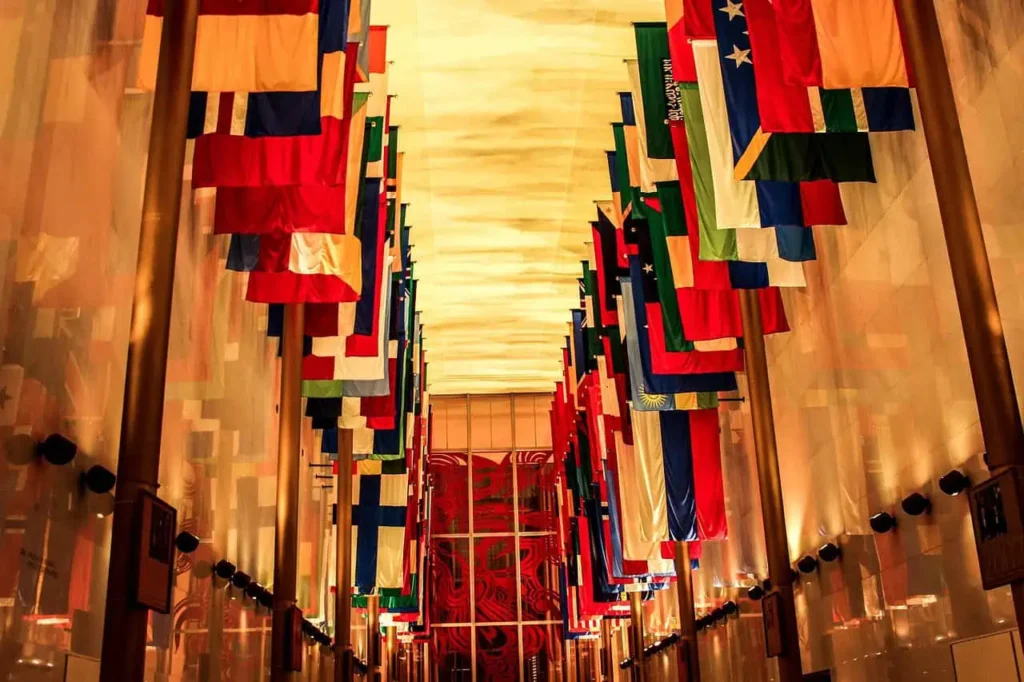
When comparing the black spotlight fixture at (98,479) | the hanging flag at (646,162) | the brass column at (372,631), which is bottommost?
the black spotlight fixture at (98,479)

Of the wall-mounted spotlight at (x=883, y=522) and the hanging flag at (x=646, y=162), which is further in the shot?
the hanging flag at (x=646, y=162)

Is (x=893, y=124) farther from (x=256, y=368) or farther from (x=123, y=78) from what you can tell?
(x=256, y=368)

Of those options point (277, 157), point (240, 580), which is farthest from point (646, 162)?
point (240, 580)

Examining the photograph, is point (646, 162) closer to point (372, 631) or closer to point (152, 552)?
point (152, 552)

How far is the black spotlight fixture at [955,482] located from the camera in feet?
40.6

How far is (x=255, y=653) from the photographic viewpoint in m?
18.7

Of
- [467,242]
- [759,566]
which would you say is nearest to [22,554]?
[759,566]

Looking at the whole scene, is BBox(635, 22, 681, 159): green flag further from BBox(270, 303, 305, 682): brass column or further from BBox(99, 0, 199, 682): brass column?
BBox(99, 0, 199, 682): brass column

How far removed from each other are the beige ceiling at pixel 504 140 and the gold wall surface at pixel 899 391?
724 cm

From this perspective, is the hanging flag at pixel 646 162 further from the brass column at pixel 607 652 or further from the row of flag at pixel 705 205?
the brass column at pixel 607 652

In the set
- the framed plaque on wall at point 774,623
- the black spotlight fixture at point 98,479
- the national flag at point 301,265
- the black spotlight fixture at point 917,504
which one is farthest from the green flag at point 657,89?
the black spotlight fixture at point 98,479

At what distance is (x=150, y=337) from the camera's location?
8297mm

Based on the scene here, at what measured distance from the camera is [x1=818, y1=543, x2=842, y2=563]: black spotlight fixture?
17.0 meters

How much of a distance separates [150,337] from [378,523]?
59.3ft
